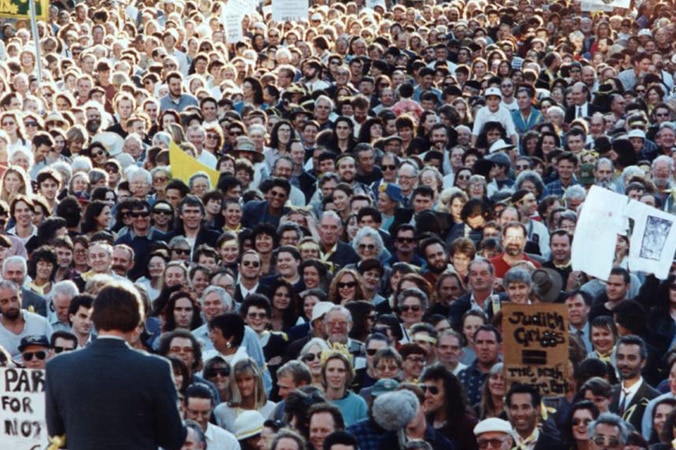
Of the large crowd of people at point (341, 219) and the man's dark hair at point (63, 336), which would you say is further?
the man's dark hair at point (63, 336)

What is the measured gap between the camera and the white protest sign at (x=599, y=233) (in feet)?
42.3

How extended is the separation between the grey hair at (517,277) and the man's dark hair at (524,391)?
2.61m

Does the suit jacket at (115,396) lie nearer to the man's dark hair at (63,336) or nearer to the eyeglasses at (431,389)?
the eyeglasses at (431,389)

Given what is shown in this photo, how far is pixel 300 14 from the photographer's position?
26.1m

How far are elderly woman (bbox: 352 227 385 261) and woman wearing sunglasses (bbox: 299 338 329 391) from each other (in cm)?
271

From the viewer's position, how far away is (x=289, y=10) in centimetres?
2608

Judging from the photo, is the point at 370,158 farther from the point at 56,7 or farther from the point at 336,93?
the point at 56,7

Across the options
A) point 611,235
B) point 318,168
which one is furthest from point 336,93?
point 611,235

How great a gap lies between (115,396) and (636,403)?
502cm

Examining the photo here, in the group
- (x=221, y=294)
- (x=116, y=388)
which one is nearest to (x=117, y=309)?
(x=116, y=388)

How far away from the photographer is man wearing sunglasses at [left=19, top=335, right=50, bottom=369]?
457 inches

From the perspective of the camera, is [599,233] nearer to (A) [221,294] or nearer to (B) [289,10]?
(A) [221,294]

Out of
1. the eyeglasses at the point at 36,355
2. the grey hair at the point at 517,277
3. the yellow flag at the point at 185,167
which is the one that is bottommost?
the eyeglasses at the point at 36,355

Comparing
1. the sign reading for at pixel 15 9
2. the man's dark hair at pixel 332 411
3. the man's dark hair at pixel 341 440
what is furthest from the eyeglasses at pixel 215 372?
the sign reading for at pixel 15 9
